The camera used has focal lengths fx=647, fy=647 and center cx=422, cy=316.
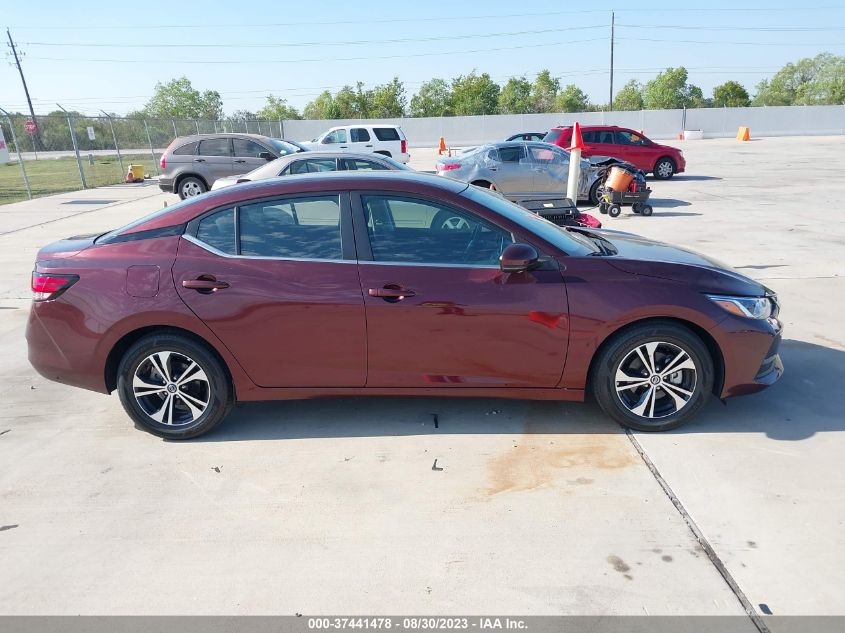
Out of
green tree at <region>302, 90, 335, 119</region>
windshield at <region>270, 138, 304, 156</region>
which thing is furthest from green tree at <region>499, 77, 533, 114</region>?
windshield at <region>270, 138, 304, 156</region>

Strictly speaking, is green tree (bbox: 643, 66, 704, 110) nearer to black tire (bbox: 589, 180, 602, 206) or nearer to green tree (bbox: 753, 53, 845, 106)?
green tree (bbox: 753, 53, 845, 106)

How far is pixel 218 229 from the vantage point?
13.4 ft

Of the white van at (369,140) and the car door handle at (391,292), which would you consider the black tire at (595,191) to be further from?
the car door handle at (391,292)

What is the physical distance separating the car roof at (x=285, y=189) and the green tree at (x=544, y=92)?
7243 cm

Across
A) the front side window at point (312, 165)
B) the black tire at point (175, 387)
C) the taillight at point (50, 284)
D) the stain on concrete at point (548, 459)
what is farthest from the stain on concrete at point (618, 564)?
the front side window at point (312, 165)

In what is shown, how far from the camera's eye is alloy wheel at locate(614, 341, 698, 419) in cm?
400

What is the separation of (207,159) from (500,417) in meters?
13.6

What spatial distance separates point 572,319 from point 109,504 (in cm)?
281

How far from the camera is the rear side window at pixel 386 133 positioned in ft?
78.7

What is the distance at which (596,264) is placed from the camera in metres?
3.99

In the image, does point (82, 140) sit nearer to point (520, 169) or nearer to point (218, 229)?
point (520, 169)

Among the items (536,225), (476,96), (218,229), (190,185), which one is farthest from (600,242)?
(476,96)

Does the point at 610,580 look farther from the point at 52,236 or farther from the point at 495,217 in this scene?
the point at 52,236

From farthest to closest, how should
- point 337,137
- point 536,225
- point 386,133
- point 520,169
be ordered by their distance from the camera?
point 386,133, point 337,137, point 520,169, point 536,225
